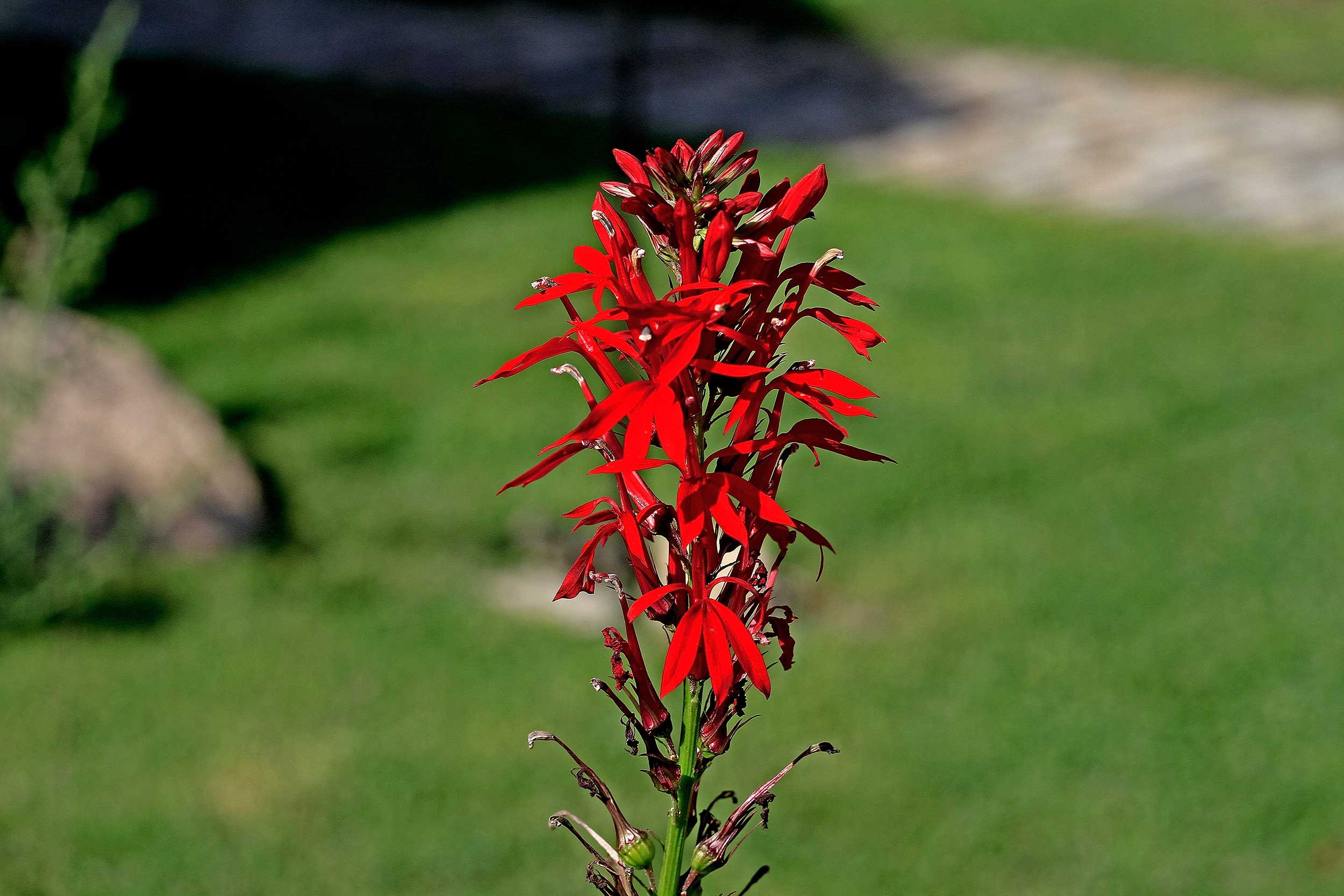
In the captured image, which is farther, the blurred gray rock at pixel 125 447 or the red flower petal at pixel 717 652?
the blurred gray rock at pixel 125 447

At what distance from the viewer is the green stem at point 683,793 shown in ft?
4.08

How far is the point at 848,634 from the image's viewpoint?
4.91 m

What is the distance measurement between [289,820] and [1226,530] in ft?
12.3

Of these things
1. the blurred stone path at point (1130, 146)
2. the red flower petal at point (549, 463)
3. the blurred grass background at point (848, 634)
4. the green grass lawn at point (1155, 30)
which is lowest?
the red flower petal at point (549, 463)

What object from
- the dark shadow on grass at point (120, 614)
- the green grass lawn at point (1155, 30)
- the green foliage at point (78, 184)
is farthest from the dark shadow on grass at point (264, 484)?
the green grass lawn at point (1155, 30)

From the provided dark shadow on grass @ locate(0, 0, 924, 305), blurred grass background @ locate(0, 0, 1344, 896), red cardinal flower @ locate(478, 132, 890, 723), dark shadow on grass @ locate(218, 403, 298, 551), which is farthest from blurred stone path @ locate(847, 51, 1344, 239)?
red cardinal flower @ locate(478, 132, 890, 723)

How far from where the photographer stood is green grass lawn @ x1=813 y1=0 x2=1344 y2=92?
39.2 ft

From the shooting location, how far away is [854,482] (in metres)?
5.92

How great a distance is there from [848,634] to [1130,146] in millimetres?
6250

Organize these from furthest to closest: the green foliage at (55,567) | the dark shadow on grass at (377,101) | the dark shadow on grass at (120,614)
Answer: the dark shadow on grass at (377,101)
the dark shadow on grass at (120,614)
the green foliage at (55,567)

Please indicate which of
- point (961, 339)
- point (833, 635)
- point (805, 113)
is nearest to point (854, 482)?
point (833, 635)

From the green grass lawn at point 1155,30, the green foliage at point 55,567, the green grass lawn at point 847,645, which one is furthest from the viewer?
the green grass lawn at point 1155,30

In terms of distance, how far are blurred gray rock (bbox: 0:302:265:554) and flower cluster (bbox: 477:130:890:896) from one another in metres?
3.94

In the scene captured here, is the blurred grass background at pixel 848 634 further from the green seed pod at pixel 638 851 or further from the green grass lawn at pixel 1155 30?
the green grass lawn at pixel 1155 30
